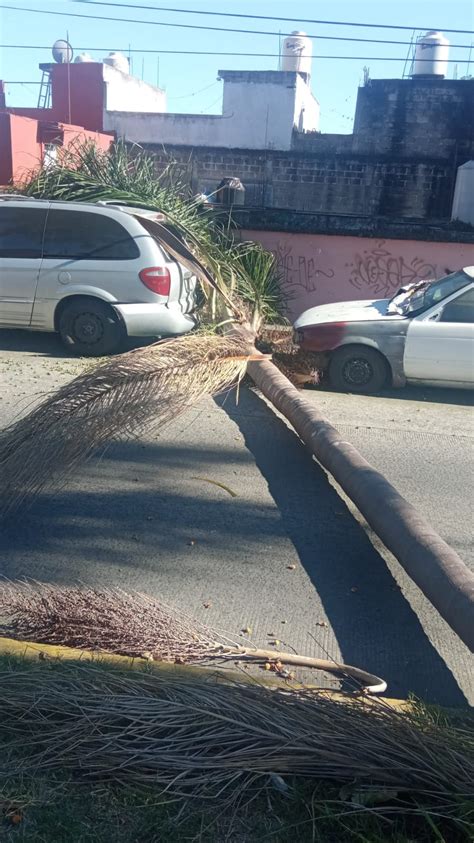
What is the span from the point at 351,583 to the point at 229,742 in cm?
210

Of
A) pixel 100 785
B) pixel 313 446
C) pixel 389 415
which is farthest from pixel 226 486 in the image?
pixel 100 785

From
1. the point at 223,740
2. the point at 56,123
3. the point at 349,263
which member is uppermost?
the point at 56,123

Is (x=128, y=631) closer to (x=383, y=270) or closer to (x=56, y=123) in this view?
(x=383, y=270)

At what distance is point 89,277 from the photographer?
33.1 feet

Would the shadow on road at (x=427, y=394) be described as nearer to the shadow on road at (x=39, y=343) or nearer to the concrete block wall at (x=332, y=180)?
the shadow on road at (x=39, y=343)

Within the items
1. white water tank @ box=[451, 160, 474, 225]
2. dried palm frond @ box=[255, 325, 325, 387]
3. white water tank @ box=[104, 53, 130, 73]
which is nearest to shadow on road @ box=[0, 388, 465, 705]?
dried palm frond @ box=[255, 325, 325, 387]

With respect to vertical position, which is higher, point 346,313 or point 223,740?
point 346,313

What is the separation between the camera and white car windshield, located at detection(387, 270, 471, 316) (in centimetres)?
921

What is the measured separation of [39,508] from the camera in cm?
554

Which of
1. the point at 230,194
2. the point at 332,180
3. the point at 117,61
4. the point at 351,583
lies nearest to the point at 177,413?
the point at 351,583

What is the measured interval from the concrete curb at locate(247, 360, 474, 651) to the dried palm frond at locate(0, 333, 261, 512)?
3.25 ft

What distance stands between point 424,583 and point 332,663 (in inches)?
27.7

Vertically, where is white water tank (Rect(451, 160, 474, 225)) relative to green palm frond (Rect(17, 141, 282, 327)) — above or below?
above

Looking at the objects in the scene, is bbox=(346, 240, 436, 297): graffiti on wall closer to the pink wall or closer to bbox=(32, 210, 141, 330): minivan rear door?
the pink wall
